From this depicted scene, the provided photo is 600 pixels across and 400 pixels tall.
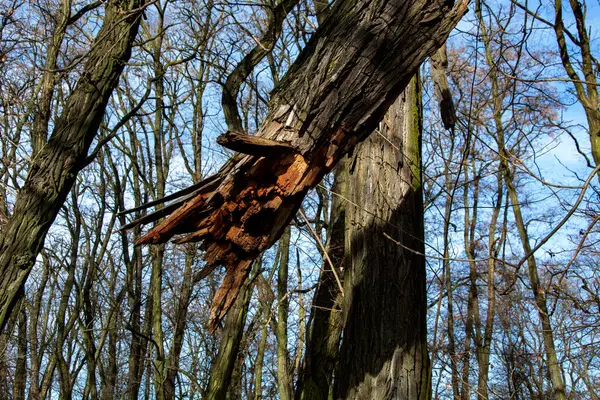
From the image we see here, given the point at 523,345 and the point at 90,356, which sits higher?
the point at 523,345

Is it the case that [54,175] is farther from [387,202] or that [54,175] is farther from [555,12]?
[555,12]

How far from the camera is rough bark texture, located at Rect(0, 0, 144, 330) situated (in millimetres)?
3188

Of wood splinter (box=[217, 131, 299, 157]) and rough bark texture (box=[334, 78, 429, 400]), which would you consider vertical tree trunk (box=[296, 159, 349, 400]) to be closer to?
rough bark texture (box=[334, 78, 429, 400])

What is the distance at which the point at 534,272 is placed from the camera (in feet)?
36.4

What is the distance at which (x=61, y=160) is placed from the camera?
3.43m

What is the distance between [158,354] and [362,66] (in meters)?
7.16

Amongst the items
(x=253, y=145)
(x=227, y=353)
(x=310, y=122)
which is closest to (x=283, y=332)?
(x=227, y=353)

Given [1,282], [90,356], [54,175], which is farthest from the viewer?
[90,356]

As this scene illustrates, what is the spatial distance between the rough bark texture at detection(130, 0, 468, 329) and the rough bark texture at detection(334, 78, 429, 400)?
966 mm

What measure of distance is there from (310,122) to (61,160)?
199 cm

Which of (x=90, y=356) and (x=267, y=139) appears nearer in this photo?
(x=267, y=139)

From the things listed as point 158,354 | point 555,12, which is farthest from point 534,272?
point 158,354

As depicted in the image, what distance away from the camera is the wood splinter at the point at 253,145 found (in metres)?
1.99

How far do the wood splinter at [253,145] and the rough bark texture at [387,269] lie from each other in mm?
1143
